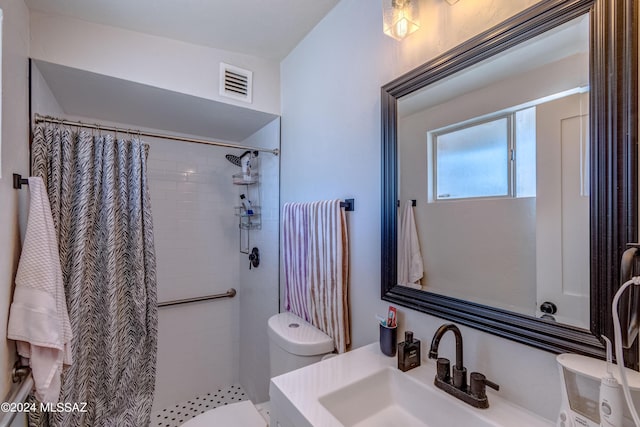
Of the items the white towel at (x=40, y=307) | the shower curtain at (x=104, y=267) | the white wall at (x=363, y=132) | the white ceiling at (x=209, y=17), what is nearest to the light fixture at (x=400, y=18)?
the white wall at (x=363, y=132)

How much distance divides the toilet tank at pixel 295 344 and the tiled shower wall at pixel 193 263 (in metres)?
1.15

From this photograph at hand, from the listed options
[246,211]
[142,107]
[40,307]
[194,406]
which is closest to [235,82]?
[142,107]

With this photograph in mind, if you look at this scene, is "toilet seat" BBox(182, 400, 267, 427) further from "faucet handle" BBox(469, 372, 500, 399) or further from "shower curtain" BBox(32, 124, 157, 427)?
"faucet handle" BBox(469, 372, 500, 399)

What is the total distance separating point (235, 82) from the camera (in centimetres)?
187

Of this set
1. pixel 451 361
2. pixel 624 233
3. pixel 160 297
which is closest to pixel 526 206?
pixel 624 233

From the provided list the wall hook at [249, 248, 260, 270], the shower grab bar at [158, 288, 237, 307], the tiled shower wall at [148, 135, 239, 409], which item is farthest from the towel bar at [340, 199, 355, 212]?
the shower grab bar at [158, 288, 237, 307]

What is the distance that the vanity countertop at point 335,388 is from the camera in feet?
2.46

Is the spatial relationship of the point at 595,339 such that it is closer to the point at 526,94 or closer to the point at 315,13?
the point at 526,94

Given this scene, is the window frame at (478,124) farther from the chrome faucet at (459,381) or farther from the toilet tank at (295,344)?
the toilet tank at (295,344)

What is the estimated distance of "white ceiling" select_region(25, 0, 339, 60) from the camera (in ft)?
4.61

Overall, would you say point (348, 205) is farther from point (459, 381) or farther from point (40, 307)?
point (40, 307)

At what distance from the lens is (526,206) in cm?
83

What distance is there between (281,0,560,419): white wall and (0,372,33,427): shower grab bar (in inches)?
50.3

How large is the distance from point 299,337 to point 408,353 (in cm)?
58
